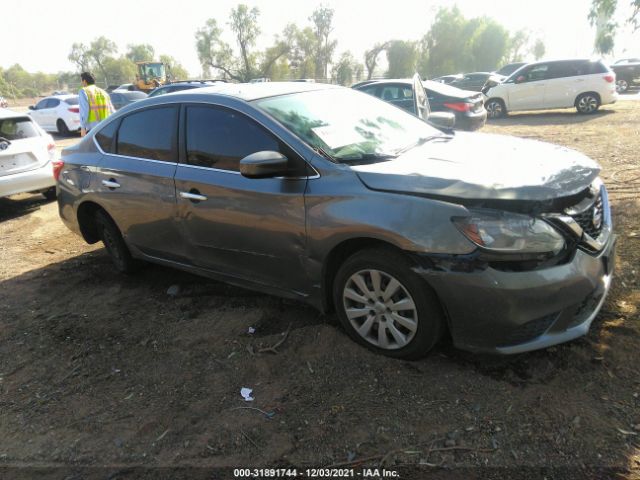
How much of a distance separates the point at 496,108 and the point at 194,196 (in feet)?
47.2

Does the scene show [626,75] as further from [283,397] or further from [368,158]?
[283,397]

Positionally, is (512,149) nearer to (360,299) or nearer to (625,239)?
(360,299)

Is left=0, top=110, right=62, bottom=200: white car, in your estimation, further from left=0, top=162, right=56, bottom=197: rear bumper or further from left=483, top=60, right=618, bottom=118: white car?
left=483, top=60, right=618, bottom=118: white car

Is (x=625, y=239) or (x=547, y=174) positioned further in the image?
(x=625, y=239)

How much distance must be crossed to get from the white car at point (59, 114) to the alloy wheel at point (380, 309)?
17132mm

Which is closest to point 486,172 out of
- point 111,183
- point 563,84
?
point 111,183

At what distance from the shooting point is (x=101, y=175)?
14.3 ft

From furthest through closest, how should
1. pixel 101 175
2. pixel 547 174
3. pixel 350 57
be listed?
pixel 350 57, pixel 101 175, pixel 547 174

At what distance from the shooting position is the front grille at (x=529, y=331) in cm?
254

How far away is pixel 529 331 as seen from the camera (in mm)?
2566

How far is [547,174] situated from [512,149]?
22.4 inches

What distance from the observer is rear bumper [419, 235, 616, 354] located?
2.46m

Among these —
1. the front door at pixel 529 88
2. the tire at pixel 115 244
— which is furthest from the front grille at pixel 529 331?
the front door at pixel 529 88

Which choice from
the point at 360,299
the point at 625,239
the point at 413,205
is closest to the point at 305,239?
the point at 360,299
